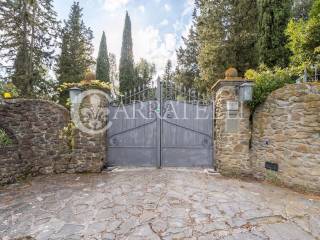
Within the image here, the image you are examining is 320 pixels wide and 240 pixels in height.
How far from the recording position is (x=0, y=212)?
2668mm

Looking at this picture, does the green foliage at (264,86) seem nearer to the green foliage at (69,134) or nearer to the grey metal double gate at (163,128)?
the grey metal double gate at (163,128)

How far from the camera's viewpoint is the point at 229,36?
9.57 metres

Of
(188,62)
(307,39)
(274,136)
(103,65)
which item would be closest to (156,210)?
(274,136)

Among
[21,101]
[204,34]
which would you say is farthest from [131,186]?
[204,34]

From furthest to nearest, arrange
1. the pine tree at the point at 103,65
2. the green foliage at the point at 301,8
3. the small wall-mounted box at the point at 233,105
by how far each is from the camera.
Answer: the pine tree at the point at 103,65 → the green foliage at the point at 301,8 → the small wall-mounted box at the point at 233,105

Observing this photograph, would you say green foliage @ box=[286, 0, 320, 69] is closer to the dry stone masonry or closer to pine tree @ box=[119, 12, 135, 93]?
the dry stone masonry

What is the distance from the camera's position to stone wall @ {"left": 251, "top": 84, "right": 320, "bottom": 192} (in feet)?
10.8

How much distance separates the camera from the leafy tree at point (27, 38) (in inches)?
396

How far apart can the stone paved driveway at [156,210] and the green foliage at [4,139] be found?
34.4 inches

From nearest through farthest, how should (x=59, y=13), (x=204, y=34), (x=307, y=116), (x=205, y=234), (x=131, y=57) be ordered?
(x=205, y=234) < (x=307, y=116) < (x=204, y=34) < (x=59, y=13) < (x=131, y=57)

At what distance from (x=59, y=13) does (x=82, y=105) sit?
10322 mm

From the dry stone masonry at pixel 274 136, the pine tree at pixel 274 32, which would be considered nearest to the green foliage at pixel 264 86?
the dry stone masonry at pixel 274 136

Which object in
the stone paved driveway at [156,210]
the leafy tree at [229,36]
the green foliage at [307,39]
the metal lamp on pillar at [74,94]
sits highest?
the leafy tree at [229,36]

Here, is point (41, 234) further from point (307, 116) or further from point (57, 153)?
point (307, 116)
